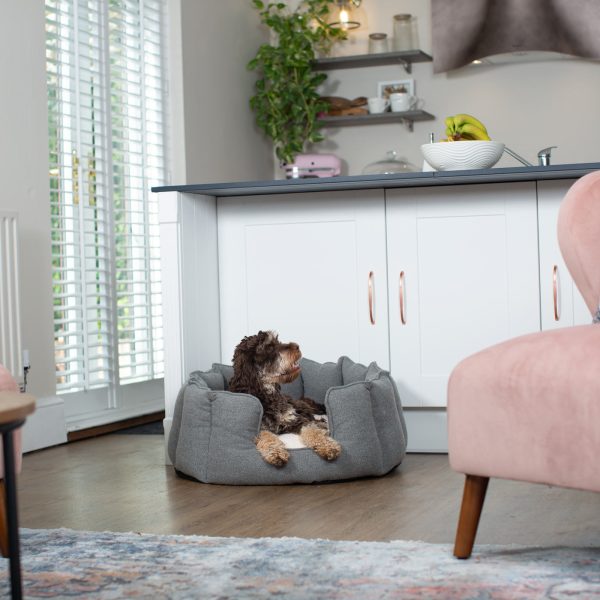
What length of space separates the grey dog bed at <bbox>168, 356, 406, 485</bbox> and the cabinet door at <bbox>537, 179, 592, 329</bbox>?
635 mm

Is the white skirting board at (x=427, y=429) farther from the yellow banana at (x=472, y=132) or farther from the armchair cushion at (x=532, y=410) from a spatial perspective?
the armchair cushion at (x=532, y=410)

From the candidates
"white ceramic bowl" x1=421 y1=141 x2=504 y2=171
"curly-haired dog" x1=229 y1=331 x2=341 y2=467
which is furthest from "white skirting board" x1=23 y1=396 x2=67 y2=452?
"white ceramic bowl" x1=421 y1=141 x2=504 y2=171

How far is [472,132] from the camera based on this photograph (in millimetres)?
3631

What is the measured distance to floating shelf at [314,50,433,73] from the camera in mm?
5812

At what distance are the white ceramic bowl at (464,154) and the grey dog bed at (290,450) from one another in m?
0.76

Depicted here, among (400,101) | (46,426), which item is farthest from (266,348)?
(400,101)

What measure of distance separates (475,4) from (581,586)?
4.55 meters

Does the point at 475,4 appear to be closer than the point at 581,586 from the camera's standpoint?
No

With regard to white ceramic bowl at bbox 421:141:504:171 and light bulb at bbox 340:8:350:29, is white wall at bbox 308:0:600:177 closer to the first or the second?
light bulb at bbox 340:8:350:29

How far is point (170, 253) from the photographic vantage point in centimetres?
330

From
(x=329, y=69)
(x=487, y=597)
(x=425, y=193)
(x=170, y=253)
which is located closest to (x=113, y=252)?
(x=170, y=253)

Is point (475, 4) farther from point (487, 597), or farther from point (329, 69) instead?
point (487, 597)

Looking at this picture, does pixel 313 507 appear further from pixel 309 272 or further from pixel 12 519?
pixel 12 519

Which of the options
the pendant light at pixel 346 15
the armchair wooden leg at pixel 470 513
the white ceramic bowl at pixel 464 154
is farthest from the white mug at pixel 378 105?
the armchair wooden leg at pixel 470 513
